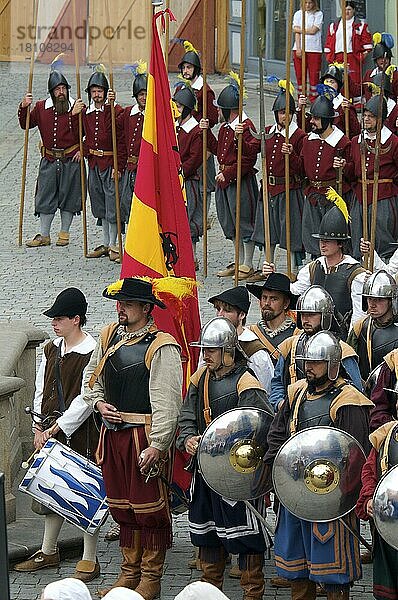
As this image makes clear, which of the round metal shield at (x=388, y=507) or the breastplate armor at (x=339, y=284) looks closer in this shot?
the round metal shield at (x=388, y=507)

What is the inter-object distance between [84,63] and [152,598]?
19.8 metres

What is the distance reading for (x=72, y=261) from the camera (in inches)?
589

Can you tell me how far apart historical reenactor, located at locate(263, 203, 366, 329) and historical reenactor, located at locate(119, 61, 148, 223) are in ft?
15.6

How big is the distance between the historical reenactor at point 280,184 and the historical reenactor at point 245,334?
5320 mm

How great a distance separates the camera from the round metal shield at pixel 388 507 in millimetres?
6359

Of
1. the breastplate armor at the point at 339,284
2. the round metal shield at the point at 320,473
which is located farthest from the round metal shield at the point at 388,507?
the breastplate armor at the point at 339,284

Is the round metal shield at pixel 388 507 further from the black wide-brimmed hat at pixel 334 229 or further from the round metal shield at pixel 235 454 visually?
the black wide-brimmed hat at pixel 334 229

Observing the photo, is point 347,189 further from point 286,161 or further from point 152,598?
point 152,598

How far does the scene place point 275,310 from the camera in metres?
8.46

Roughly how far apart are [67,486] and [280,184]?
643 centimetres

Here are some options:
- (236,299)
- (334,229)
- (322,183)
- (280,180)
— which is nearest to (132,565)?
(236,299)

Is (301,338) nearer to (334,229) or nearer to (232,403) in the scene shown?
(232,403)

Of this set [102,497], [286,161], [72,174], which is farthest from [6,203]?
[102,497]

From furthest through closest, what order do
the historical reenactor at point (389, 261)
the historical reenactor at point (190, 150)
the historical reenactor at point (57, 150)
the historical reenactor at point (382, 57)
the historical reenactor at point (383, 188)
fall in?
the historical reenactor at point (382, 57) → the historical reenactor at point (57, 150) → the historical reenactor at point (190, 150) → the historical reenactor at point (383, 188) → the historical reenactor at point (389, 261)
